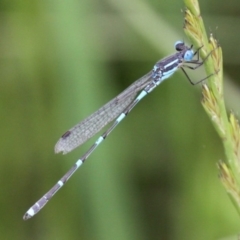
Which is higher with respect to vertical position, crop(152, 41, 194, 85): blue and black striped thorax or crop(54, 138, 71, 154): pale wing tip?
crop(152, 41, 194, 85): blue and black striped thorax

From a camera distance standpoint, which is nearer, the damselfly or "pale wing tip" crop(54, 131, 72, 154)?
the damselfly

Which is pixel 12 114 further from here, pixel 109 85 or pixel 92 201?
pixel 92 201

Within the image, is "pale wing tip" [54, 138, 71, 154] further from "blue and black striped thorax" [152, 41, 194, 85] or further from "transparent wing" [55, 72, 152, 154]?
"blue and black striped thorax" [152, 41, 194, 85]

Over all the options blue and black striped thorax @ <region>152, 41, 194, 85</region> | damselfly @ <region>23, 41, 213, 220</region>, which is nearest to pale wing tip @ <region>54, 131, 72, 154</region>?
damselfly @ <region>23, 41, 213, 220</region>

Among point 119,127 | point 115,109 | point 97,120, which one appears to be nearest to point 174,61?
point 115,109

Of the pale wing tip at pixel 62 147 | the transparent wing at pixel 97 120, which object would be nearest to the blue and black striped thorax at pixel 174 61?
the transparent wing at pixel 97 120

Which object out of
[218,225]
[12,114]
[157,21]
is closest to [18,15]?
[12,114]

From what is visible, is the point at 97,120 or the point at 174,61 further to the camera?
the point at 97,120

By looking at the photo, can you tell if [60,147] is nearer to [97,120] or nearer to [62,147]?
[62,147]
